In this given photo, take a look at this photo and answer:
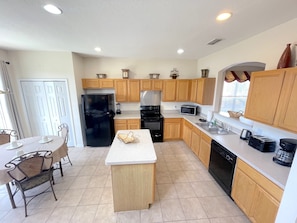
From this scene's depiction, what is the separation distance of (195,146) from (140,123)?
1.75 m

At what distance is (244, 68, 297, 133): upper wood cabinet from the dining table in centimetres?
337

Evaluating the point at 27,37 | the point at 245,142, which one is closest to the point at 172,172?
the point at 245,142

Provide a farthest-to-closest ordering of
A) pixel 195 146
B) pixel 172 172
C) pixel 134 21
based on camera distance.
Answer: pixel 195 146, pixel 172 172, pixel 134 21

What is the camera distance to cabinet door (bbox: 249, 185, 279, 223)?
1.40 metres

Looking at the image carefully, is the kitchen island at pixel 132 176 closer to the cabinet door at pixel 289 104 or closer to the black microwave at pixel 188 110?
the cabinet door at pixel 289 104

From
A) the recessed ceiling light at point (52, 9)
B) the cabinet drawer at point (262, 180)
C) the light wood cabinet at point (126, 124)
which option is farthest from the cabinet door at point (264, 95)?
the light wood cabinet at point (126, 124)

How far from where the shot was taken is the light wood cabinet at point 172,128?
4.16 metres

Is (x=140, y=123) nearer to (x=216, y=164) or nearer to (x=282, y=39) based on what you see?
(x=216, y=164)

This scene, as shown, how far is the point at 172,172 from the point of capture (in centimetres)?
284

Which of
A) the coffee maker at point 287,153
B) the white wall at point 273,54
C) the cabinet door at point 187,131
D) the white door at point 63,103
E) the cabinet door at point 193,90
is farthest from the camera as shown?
the cabinet door at point 193,90

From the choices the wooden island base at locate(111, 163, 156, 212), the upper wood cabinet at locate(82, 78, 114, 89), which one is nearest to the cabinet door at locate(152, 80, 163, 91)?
the upper wood cabinet at locate(82, 78, 114, 89)

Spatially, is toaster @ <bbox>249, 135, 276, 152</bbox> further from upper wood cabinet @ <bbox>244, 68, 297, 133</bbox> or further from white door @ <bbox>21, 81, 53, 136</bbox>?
white door @ <bbox>21, 81, 53, 136</bbox>

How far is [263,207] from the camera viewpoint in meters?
1.52

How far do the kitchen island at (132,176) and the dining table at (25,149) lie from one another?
1.20 metres
